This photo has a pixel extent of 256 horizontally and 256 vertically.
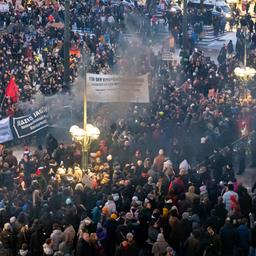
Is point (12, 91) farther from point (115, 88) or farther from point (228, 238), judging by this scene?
point (228, 238)

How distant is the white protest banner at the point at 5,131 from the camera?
30.5 m

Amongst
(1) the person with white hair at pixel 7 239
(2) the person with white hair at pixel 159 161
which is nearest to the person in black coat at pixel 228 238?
(1) the person with white hair at pixel 7 239

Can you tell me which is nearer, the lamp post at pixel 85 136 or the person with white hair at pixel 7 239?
the person with white hair at pixel 7 239

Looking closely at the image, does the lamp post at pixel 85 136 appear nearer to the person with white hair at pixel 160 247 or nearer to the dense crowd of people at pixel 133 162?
the dense crowd of people at pixel 133 162

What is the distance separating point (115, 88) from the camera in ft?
99.8

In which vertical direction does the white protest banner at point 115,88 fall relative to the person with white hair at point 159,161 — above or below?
above

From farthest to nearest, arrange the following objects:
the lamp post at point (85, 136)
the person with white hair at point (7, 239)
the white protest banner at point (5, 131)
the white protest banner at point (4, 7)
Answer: the white protest banner at point (4, 7) < the white protest banner at point (5, 131) < the lamp post at point (85, 136) < the person with white hair at point (7, 239)

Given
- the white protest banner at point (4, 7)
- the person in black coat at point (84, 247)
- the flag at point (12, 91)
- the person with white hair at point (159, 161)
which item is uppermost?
the person in black coat at point (84, 247)

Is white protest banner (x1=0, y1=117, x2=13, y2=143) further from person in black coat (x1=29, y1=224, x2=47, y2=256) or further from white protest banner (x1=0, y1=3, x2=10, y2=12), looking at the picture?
white protest banner (x1=0, y1=3, x2=10, y2=12)

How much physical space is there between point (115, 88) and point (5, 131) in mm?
3406

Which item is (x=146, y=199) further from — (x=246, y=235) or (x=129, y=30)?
(x=129, y=30)

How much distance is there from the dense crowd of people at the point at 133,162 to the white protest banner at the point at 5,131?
636 mm

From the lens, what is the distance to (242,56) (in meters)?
43.1

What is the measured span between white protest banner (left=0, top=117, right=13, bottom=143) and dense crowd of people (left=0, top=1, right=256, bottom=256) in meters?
0.64
